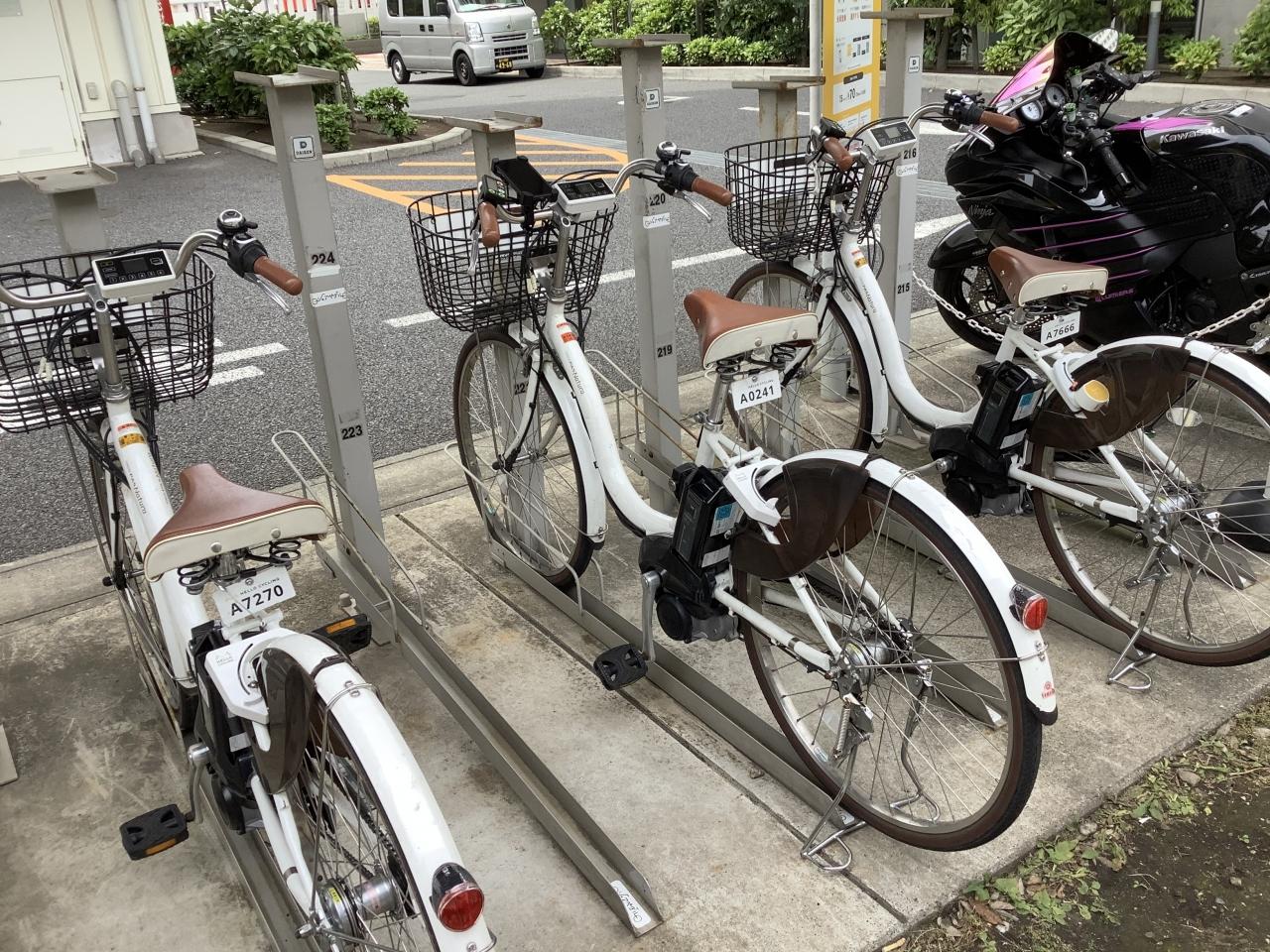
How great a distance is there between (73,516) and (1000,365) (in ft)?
11.8

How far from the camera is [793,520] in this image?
8.38 ft

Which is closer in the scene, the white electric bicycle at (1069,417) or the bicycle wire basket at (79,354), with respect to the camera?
the bicycle wire basket at (79,354)

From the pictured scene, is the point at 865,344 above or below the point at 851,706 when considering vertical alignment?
above

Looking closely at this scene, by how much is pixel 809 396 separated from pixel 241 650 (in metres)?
3.49

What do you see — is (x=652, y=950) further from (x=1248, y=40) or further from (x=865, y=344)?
(x=1248, y=40)

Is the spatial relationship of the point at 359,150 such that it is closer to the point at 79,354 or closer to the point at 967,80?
the point at 967,80

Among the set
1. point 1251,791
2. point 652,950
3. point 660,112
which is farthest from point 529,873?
point 660,112

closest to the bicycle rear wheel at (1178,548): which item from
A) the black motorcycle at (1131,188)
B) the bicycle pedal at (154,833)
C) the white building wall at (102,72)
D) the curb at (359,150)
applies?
the black motorcycle at (1131,188)

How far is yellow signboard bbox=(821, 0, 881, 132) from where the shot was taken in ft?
15.4

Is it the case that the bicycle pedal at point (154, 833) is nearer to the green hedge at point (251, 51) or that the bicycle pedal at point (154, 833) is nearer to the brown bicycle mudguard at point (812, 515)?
the brown bicycle mudguard at point (812, 515)

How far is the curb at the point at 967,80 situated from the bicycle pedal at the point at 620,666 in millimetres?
5766

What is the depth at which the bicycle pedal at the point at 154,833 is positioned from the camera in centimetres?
241

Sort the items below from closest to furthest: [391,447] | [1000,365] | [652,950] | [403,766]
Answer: [403,766] → [652,950] → [1000,365] → [391,447]

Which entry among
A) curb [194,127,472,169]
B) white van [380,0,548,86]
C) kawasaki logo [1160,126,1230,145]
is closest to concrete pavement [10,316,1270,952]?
kawasaki logo [1160,126,1230,145]
